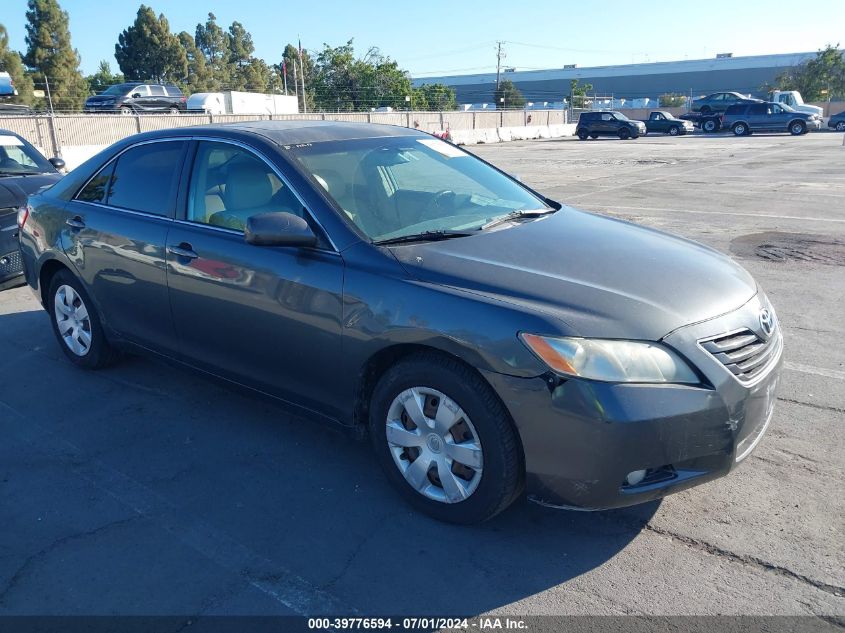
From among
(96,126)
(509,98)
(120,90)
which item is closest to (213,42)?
(509,98)

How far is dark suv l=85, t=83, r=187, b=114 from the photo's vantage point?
1302 inches

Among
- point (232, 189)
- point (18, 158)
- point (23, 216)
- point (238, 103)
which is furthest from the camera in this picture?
point (238, 103)

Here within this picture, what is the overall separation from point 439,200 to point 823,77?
221ft

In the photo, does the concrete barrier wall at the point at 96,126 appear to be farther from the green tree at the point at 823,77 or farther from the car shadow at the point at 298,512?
the green tree at the point at 823,77

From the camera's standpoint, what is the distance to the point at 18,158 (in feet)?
27.5

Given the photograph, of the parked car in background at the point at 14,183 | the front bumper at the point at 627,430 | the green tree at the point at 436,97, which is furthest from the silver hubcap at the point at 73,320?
the green tree at the point at 436,97

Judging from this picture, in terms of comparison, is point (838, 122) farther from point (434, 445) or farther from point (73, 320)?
point (434, 445)

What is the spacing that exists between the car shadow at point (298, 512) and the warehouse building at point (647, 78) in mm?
84277

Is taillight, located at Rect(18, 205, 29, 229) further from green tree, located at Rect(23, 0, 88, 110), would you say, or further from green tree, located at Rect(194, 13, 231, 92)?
green tree, located at Rect(194, 13, 231, 92)

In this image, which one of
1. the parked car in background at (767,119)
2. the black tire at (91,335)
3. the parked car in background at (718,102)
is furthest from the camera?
the parked car in background at (718,102)

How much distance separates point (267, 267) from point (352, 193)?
1.94 ft

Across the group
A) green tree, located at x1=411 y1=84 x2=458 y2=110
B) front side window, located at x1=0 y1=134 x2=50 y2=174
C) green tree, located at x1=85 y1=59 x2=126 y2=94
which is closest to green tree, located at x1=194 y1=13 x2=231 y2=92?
green tree, located at x1=85 y1=59 x2=126 y2=94

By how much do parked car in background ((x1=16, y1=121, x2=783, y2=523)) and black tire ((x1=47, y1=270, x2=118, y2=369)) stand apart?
16cm

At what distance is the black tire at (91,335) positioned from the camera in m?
4.96
